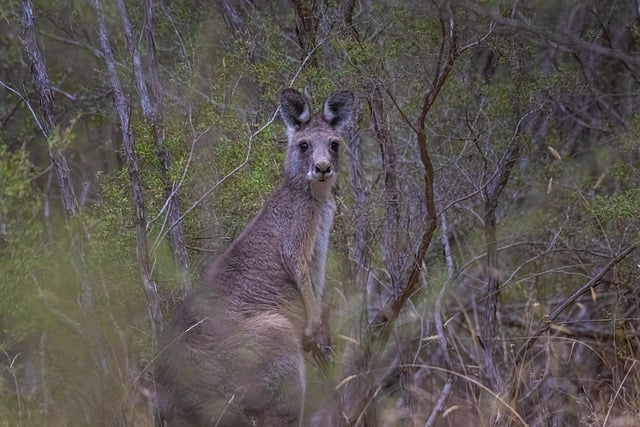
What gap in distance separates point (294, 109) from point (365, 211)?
1309 mm

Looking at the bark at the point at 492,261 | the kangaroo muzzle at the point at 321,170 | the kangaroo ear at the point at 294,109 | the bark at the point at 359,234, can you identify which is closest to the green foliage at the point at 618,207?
the bark at the point at 492,261

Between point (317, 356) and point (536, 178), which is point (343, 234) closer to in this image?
point (317, 356)

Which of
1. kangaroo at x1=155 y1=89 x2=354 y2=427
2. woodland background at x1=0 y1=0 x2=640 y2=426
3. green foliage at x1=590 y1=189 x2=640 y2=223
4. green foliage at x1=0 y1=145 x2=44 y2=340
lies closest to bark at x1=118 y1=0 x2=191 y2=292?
woodland background at x1=0 y1=0 x2=640 y2=426

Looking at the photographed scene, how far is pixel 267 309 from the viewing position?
6.11m

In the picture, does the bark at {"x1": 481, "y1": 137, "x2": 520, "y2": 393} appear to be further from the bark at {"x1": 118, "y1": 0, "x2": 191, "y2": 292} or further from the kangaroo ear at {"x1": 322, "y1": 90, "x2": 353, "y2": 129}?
the bark at {"x1": 118, "y1": 0, "x2": 191, "y2": 292}

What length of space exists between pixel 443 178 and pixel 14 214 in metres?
3.63

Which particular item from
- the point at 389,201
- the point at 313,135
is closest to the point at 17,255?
the point at 313,135

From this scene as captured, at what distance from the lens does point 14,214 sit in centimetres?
850

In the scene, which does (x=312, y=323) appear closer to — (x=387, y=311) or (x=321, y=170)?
(x=321, y=170)

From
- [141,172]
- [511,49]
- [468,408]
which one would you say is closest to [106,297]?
[141,172]

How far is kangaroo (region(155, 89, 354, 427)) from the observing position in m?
5.44

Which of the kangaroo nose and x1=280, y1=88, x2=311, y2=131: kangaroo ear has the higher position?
x1=280, y1=88, x2=311, y2=131: kangaroo ear

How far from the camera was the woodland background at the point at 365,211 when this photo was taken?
6.41m

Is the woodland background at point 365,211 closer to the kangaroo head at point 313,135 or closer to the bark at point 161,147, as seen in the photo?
the bark at point 161,147
